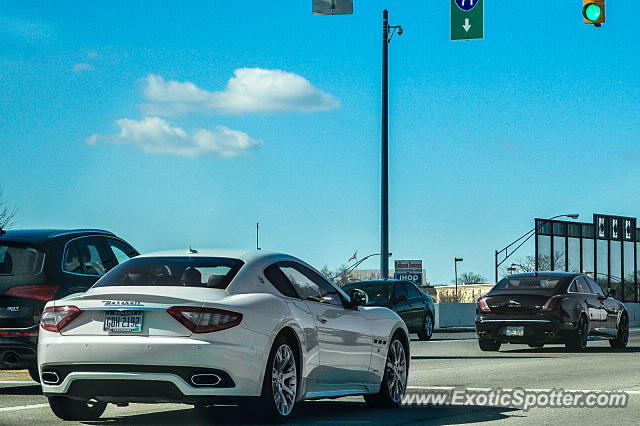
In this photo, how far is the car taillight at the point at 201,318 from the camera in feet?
27.1

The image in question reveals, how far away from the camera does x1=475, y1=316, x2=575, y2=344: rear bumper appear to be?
2075cm

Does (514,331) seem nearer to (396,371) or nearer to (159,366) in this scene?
(396,371)

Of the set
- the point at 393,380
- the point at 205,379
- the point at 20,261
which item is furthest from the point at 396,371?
the point at 20,261

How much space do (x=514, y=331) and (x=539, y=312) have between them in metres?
0.59

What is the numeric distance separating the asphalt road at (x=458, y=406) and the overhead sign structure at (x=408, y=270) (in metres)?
21.8

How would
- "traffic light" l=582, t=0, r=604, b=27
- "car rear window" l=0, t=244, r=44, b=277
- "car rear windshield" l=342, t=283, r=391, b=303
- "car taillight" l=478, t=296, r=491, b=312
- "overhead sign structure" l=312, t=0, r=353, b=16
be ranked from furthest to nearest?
"car rear windshield" l=342, t=283, r=391, b=303 < "car taillight" l=478, t=296, r=491, b=312 < "overhead sign structure" l=312, t=0, r=353, b=16 < "traffic light" l=582, t=0, r=604, b=27 < "car rear window" l=0, t=244, r=44, b=277

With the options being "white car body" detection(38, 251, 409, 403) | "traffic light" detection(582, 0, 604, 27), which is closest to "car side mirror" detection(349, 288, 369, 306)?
"white car body" detection(38, 251, 409, 403)

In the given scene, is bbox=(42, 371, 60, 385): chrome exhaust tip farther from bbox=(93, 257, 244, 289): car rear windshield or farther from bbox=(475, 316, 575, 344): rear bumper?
bbox=(475, 316, 575, 344): rear bumper

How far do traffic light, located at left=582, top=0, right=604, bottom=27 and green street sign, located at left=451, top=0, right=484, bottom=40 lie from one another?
2.53m

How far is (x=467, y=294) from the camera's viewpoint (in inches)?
6216

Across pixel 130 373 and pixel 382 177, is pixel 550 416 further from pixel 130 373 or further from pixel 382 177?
pixel 382 177

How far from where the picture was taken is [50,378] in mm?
8555

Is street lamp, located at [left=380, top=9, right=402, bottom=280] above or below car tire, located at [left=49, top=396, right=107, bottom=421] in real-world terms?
above

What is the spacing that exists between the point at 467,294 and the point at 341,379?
149759mm
